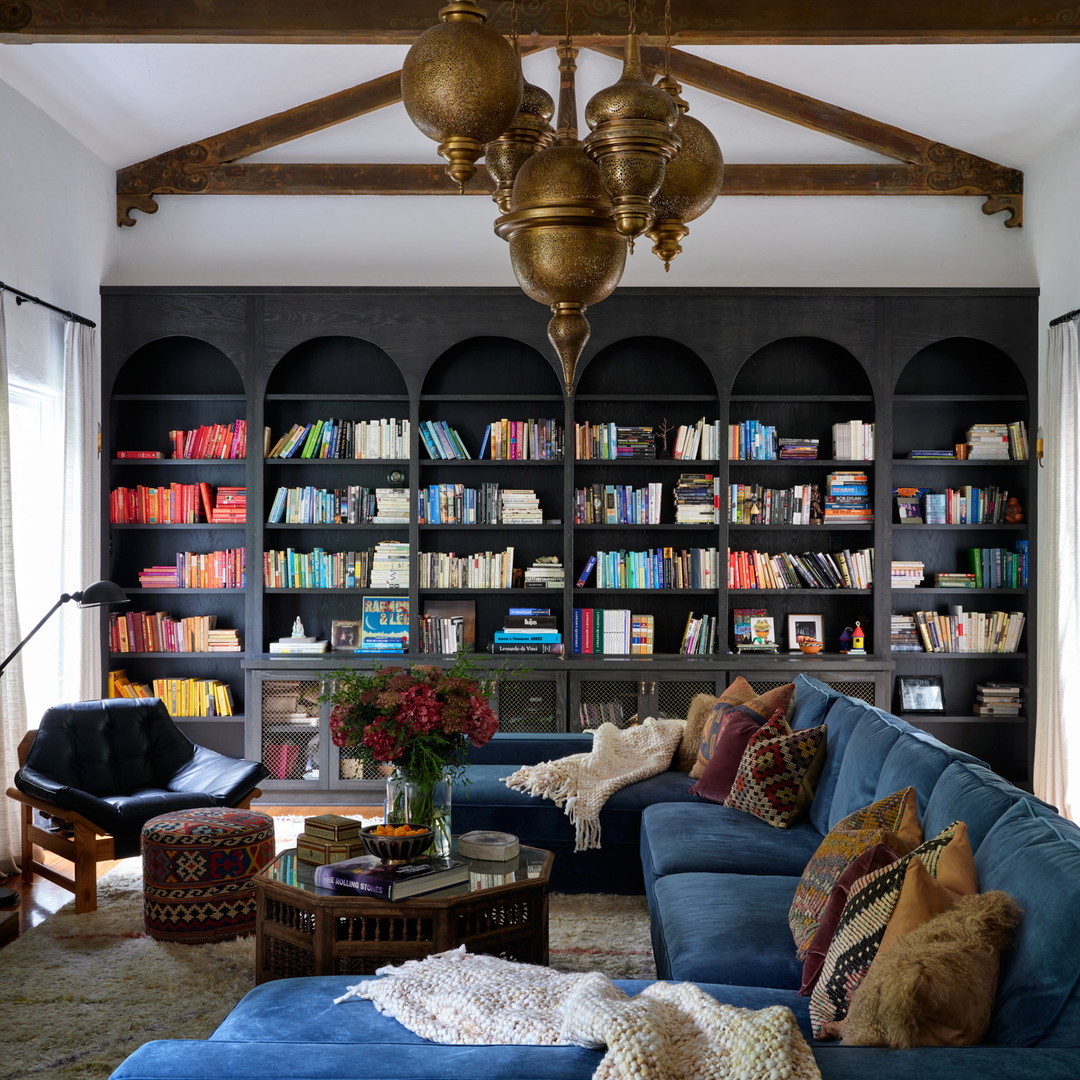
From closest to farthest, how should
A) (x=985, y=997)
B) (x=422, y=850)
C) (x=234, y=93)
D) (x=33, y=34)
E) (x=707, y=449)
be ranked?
(x=985, y=997) < (x=422, y=850) < (x=33, y=34) < (x=234, y=93) < (x=707, y=449)

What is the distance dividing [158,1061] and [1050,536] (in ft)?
17.2

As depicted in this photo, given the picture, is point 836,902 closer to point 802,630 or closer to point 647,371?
point 802,630

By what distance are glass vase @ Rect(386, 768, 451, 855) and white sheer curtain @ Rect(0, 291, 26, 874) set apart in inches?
90.7

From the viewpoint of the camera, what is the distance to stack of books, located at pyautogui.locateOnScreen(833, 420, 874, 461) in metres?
6.19

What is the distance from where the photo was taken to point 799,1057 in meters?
1.58

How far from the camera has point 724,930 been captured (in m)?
2.77

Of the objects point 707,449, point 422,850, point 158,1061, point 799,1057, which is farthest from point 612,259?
point 707,449

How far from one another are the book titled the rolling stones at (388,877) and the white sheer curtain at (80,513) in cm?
303

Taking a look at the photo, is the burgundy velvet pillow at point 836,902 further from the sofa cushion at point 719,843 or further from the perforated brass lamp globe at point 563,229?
the perforated brass lamp globe at point 563,229

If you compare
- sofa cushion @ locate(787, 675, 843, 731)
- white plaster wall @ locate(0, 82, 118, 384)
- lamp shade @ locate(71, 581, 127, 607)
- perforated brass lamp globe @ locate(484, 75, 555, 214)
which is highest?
white plaster wall @ locate(0, 82, 118, 384)

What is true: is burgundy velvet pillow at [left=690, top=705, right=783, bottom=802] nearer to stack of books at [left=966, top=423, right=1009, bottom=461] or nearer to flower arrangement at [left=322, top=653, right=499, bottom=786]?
flower arrangement at [left=322, top=653, right=499, bottom=786]

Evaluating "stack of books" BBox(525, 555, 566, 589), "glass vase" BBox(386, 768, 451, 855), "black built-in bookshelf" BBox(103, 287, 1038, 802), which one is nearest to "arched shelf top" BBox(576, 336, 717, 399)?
"black built-in bookshelf" BBox(103, 287, 1038, 802)

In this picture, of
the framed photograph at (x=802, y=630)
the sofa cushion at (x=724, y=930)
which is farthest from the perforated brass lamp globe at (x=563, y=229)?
the framed photograph at (x=802, y=630)

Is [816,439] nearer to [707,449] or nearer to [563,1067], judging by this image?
[707,449]
